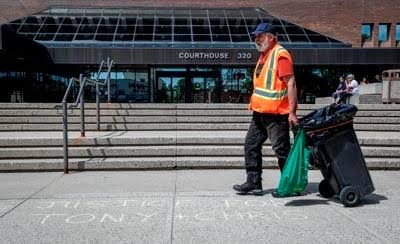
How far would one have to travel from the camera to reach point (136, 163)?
22.6ft

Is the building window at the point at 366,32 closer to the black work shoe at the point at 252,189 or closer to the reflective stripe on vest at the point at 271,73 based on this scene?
the reflective stripe on vest at the point at 271,73

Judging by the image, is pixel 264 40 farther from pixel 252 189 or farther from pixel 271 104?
pixel 252 189

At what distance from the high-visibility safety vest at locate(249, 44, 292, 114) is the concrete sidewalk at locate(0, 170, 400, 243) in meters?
1.08

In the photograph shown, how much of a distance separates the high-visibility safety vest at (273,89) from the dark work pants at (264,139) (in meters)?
0.09

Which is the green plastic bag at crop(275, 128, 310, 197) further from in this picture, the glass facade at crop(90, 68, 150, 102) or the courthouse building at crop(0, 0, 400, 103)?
the glass facade at crop(90, 68, 150, 102)

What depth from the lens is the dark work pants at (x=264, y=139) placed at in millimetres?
4855

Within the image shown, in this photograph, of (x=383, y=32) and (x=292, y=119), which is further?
(x=383, y=32)

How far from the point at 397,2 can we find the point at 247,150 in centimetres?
2973

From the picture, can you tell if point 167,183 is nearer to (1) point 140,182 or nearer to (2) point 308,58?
(1) point 140,182

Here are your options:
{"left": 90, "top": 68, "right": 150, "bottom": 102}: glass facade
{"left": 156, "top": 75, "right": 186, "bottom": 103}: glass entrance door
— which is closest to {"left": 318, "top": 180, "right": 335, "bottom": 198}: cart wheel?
{"left": 156, "top": 75, "right": 186, "bottom": 103}: glass entrance door

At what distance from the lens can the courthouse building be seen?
22.9 metres

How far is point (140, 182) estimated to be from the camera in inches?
236

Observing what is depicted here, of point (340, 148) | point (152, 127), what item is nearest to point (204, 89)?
point (152, 127)

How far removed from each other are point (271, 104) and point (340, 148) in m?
0.90
